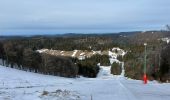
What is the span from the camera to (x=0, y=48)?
334ft

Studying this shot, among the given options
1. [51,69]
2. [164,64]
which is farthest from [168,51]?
[51,69]

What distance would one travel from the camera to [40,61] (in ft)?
348

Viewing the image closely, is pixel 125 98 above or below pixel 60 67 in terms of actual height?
above

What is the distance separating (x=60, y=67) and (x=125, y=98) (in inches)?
3517

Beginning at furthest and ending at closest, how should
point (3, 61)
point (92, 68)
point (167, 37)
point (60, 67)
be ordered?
point (92, 68)
point (60, 67)
point (3, 61)
point (167, 37)

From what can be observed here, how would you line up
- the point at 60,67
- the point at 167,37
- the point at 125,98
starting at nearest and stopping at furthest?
the point at 125,98
the point at 167,37
the point at 60,67

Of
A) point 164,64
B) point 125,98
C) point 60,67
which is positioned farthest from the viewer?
point 60,67

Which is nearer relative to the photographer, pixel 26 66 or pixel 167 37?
pixel 167 37

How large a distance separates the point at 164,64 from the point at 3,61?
4618 cm

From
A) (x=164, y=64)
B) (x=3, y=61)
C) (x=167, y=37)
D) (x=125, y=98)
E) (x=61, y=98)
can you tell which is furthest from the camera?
(x=3, y=61)

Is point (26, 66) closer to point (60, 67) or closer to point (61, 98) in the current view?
point (60, 67)

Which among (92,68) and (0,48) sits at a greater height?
(0,48)

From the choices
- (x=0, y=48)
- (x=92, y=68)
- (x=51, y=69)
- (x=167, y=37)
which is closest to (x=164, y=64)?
(x=167, y=37)

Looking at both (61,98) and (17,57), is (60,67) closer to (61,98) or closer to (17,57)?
(17,57)
